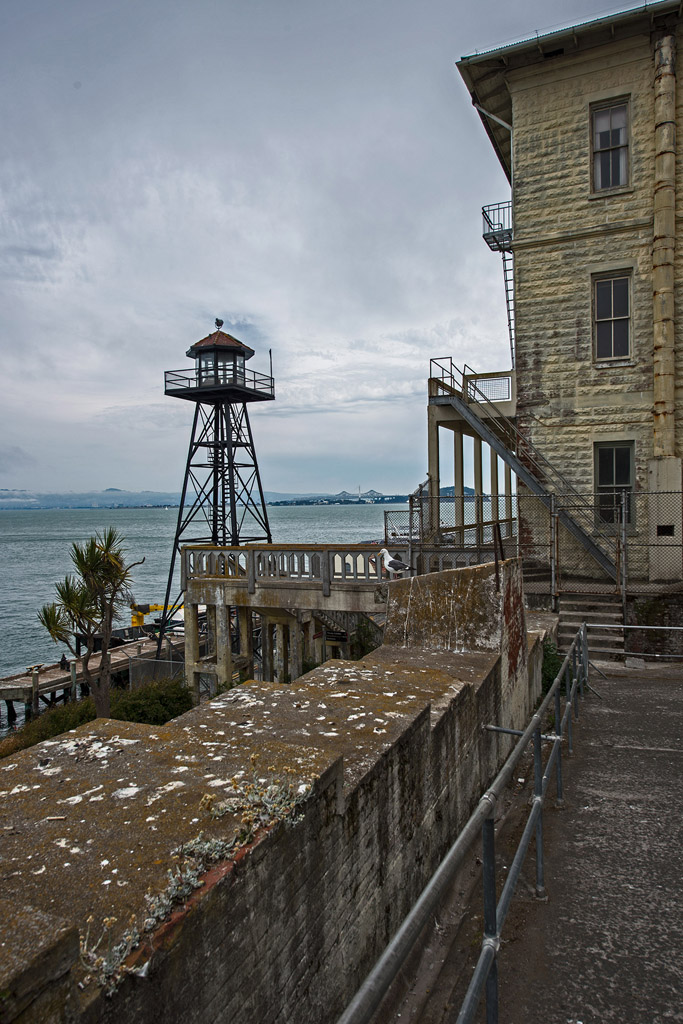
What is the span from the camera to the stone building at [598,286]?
55.2 ft

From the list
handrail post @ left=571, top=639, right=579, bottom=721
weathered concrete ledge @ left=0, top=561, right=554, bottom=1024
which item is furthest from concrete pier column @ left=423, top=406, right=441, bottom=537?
weathered concrete ledge @ left=0, top=561, right=554, bottom=1024

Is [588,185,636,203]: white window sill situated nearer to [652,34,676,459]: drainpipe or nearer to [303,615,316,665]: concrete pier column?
[652,34,676,459]: drainpipe

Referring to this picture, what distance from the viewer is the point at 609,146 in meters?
17.8

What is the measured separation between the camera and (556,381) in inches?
723

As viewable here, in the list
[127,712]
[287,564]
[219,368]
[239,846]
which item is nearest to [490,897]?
[239,846]

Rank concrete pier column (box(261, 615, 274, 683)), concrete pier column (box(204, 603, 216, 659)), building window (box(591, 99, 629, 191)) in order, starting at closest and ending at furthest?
building window (box(591, 99, 629, 191)) < concrete pier column (box(204, 603, 216, 659)) < concrete pier column (box(261, 615, 274, 683))

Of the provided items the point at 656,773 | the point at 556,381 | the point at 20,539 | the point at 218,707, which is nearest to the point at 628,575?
the point at 556,381

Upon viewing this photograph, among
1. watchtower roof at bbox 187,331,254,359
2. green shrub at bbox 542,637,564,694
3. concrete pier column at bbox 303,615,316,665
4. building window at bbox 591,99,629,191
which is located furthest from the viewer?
watchtower roof at bbox 187,331,254,359

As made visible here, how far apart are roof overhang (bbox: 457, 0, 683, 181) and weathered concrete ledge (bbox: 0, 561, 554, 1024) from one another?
19.1 m

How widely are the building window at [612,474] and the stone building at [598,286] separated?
0.11 ft

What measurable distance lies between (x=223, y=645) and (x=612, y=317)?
13.8 m

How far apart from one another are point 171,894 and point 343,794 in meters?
1.06

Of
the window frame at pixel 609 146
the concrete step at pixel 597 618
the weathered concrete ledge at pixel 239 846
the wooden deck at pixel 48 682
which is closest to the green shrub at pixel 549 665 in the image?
the concrete step at pixel 597 618

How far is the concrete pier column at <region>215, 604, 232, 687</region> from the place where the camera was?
17.2 metres
